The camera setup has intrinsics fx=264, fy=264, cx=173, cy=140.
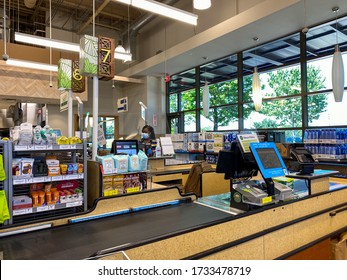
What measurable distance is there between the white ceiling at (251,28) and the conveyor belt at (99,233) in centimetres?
448

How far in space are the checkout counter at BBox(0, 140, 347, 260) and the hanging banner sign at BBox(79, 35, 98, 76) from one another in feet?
4.43

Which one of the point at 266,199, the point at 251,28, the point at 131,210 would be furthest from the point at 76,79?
the point at 251,28

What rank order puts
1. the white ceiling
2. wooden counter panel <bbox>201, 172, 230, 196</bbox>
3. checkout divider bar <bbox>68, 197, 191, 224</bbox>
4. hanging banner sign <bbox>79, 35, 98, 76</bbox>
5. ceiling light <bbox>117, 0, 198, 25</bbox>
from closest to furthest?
checkout divider bar <bbox>68, 197, 191, 224</bbox> → hanging banner sign <bbox>79, 35, 98, 76</bbox> → ceiling light <bbox>117, 0, 198, 25</bbox> → wooden counter panel <bbox>201, 172, 230, 196</bbox> → the white ceiling

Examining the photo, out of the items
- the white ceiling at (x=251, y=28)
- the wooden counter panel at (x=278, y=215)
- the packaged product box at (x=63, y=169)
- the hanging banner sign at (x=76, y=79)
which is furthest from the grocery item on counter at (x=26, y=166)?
the white ceiling at (x=251, y=28)

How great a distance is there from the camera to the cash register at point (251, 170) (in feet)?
6.59

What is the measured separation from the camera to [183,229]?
1544 millimetres

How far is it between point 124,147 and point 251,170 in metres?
1.86

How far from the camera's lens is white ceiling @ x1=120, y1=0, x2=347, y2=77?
16.0ft

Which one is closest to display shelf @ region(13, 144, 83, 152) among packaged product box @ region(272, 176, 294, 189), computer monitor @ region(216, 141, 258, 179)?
computer monitor @ region(216, 141, 258, 179)

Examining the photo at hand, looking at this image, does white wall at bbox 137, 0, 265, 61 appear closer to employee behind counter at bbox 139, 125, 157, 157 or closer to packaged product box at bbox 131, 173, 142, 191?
employee behind counter at bbox 139, 125, 157, 157

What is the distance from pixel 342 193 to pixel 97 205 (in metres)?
2.44

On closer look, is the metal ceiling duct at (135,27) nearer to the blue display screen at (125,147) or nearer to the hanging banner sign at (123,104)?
the hanging banner sign at (123,104)

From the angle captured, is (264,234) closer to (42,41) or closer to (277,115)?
(42,41)

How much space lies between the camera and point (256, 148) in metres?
2.06
